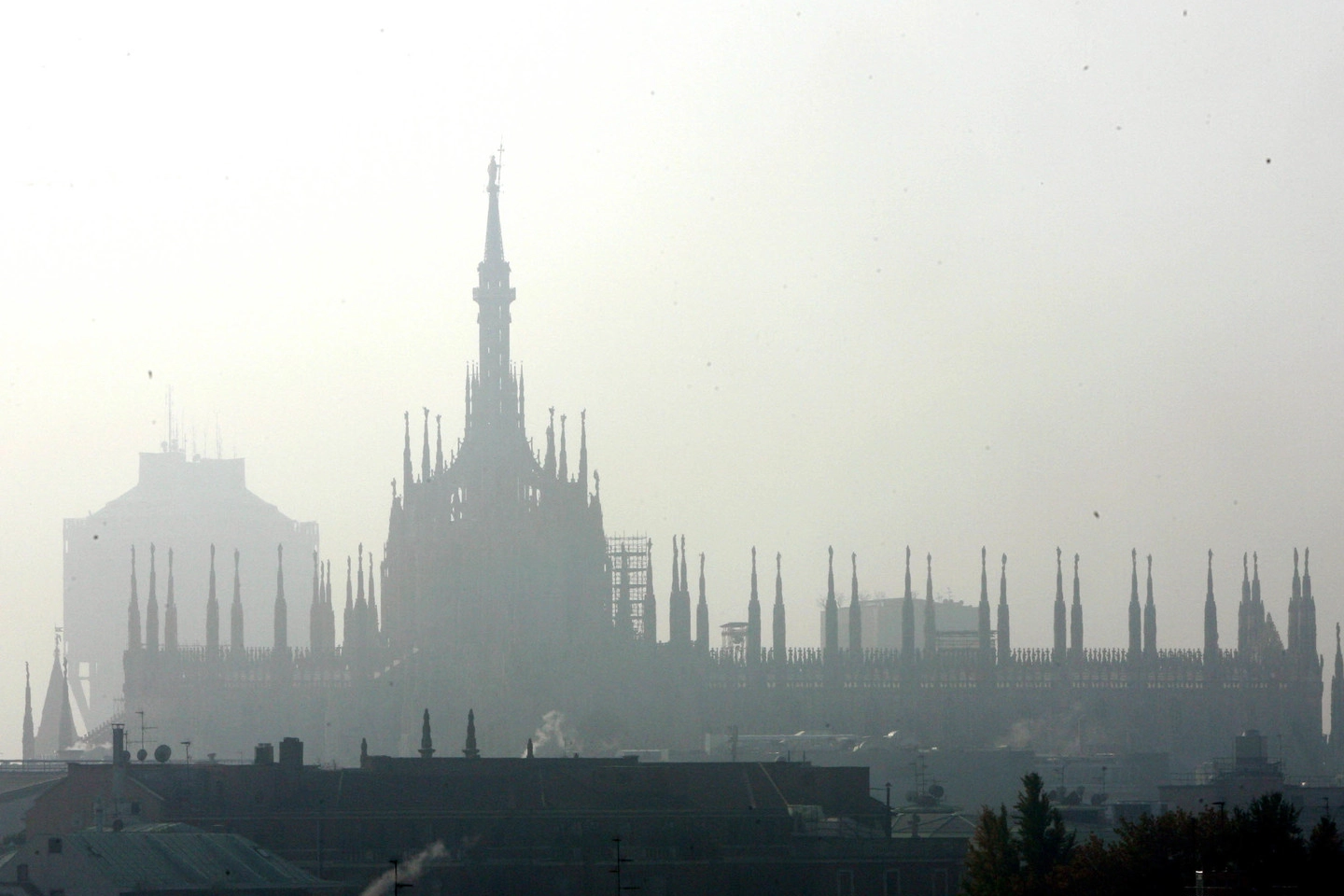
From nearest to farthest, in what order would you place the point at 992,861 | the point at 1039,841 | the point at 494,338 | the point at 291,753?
the point at 992,861
the point at 1039,841
the point at 291,753
the point at 494,338

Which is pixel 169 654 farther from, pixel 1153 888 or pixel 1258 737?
pixel 1153 888

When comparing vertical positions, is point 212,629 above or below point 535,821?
above

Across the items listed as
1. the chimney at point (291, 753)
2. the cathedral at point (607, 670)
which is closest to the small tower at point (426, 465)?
the cathedral at point (607, 670)

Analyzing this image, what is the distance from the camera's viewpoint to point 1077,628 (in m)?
159

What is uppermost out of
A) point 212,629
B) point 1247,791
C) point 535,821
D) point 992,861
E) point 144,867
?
point 212,629

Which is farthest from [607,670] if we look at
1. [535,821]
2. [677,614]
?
[535,821]

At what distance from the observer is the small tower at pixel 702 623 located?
500 ft

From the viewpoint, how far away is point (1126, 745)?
154500 millimetres

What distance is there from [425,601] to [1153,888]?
8163cm

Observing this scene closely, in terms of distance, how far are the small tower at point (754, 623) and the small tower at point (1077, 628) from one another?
55.4 feet

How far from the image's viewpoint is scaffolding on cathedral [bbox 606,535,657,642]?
15450cm

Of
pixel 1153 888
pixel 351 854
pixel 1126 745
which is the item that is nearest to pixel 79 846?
pixel 351 854

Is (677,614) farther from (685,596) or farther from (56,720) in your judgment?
(56,720)

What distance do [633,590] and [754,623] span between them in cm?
1391
